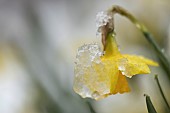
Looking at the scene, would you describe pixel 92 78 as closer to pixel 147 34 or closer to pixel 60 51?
pixel 147 34

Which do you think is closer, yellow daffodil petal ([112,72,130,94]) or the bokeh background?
yellow daffodil petal ([112,72,130,94])

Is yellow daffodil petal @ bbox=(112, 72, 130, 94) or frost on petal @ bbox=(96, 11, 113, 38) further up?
frost on petal @ bbox=(96, 11, 113, 38)

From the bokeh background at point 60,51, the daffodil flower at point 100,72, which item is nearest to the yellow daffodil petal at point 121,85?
the daffodil flower at point 100,72

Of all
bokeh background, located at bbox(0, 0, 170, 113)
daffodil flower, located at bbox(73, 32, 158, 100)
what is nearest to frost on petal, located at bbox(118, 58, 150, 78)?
daffodil flower, located at bbox(73, 32, 158, 100)

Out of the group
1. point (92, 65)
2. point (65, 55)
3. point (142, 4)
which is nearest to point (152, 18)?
point (142, 4)

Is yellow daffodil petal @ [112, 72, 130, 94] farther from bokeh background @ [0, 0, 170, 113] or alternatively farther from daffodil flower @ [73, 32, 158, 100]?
bokeh background @ [0, 0, 170, 113]

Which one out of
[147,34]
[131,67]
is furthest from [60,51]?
[131,67]
